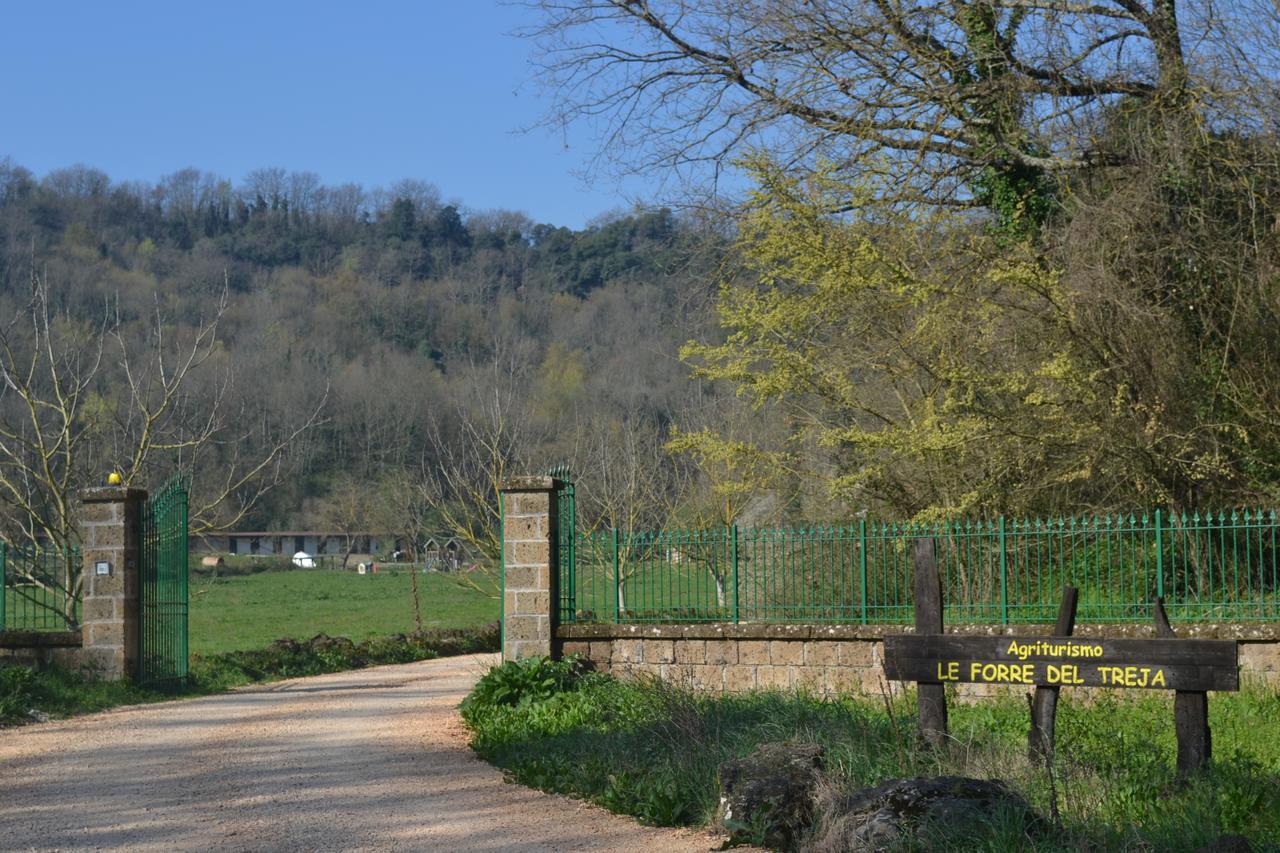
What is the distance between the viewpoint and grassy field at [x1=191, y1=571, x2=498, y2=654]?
2995 centimetres

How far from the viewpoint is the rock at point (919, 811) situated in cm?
646

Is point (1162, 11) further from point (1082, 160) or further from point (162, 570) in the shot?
point (162, 570)

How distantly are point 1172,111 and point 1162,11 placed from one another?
5.10 feet

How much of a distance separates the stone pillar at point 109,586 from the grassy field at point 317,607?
276 inches

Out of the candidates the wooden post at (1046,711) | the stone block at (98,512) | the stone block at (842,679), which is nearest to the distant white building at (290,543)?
the stone block at (98,512)

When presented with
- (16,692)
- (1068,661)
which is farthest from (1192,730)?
(16,692)

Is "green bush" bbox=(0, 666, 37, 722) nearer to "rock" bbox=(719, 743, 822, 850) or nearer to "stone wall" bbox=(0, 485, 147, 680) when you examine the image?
"stone wall" bbox=(0, 485, 147, 680)

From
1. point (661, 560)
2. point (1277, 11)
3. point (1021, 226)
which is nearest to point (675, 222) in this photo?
point (1021, 226)

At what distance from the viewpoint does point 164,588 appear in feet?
53.1

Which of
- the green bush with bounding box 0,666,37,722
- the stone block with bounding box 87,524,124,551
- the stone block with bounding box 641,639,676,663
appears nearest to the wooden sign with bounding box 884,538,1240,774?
the stone block with bounding box 641,639,676,663

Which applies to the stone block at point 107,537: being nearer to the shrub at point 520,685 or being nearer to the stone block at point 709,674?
the shrub at point 520,685

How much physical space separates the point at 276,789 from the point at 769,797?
3.90 metres

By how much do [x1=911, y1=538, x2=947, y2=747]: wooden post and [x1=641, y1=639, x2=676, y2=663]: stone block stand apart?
18.7ft

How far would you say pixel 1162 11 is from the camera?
16.5 m
